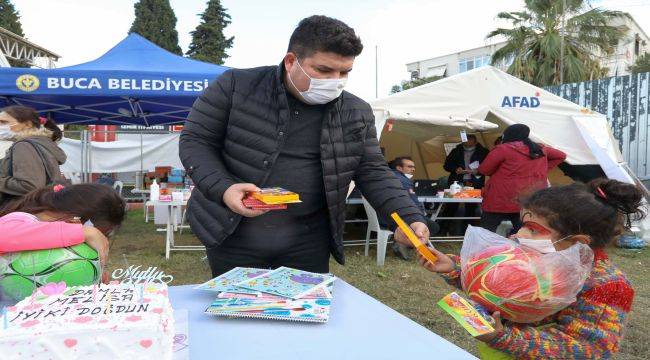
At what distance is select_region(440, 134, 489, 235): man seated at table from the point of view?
772cm

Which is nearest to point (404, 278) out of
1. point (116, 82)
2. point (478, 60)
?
point (116, 82)

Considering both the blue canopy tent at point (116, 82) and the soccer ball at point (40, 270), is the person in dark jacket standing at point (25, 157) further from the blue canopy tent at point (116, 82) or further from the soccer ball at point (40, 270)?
the blue canopy tent at point (116, 82)

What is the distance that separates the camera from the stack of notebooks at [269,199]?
4.83 feet

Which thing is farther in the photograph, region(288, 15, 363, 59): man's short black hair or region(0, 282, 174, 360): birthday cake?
region(288, 15, 363, 59): man's short black hair

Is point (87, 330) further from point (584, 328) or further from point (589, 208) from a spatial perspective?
point (589, 208)

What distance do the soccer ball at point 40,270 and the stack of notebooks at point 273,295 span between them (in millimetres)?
365

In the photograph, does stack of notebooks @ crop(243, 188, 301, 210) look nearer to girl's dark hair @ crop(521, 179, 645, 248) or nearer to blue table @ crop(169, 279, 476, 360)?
blue table @ crop(169, 279, 476, 360)

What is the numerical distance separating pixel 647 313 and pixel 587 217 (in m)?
2.95

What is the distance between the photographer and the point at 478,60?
4834 centimetres

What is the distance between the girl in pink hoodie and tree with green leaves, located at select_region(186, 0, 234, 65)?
27959mm

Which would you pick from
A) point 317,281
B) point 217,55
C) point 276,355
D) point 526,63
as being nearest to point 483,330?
point 276,355

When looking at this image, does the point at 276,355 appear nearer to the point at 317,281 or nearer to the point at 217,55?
the point at 317,281

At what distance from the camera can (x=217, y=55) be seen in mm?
28938

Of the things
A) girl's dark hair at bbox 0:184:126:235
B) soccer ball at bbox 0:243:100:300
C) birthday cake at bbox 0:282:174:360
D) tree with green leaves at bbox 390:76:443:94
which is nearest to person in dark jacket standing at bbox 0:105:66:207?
girl's dark hair at bbox 0:184:126:235
